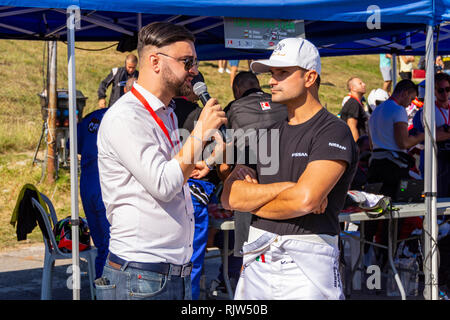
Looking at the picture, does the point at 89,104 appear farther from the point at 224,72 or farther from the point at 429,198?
the point at 429,198

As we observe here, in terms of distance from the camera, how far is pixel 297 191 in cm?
288

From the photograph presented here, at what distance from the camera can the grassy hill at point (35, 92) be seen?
10.7 meters

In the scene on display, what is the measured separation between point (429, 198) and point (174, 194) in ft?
12.6

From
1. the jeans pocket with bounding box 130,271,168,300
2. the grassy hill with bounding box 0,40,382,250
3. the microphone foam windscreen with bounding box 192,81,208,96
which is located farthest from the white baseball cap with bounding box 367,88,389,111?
the jeans pocket with bounding box 130,271,168,300

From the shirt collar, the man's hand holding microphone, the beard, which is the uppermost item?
the beard

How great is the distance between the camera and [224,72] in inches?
846

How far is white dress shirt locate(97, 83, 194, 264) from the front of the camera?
241 cm

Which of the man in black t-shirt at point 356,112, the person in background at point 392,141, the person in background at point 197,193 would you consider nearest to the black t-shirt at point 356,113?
the man in black t-shirt at point 356,112

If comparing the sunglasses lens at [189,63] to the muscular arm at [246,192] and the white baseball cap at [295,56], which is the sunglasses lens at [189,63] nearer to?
the white baseball cap at [295,56]

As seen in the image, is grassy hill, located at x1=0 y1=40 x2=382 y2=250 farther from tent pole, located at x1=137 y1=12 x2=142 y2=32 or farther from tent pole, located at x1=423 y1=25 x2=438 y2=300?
tent pole, located at x1=423 y1=25 x2=438 y2=300

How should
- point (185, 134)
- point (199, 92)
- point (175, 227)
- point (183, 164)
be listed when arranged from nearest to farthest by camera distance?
point (183, 164)
point (175, 227)
point (199, 92)
point (185, 134)

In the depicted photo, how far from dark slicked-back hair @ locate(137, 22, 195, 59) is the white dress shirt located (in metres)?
0.18

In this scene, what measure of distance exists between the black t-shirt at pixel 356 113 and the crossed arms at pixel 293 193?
7.88 metres
